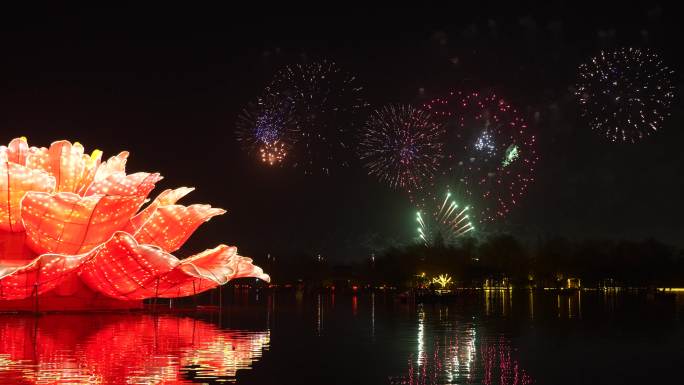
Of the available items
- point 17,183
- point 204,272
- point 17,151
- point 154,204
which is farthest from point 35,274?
point 154,204

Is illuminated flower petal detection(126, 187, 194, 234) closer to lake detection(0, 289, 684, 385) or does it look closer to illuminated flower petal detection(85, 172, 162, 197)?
illuminated flower petal detection(85, 172, 162, 197)

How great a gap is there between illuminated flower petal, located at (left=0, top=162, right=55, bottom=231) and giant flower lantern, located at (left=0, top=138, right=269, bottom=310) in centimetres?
4

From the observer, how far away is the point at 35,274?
30422 millimetres

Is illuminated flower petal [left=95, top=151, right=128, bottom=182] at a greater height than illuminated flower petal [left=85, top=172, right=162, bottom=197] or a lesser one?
greater

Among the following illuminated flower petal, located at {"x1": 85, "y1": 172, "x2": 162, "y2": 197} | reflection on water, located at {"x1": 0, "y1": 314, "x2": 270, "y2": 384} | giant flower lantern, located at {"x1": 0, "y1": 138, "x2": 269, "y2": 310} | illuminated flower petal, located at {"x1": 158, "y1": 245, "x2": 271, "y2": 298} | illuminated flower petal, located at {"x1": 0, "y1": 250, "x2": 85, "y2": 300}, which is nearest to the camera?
reflection on water, located at {"x1": 0, "y1": 314, "x2": 270, "y2": 384}

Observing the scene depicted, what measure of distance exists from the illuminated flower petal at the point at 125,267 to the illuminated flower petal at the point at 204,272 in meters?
0.69

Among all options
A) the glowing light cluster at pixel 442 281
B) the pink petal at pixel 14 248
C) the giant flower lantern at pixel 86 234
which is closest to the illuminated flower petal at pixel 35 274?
the giant flower lantern at pixel 86 234

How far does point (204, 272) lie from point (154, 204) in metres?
4.91

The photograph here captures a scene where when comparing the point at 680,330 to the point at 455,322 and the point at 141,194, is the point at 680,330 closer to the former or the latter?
the point at 455,322

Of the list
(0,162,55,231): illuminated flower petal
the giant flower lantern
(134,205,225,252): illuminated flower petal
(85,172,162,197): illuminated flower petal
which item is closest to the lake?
the giant flower lantern

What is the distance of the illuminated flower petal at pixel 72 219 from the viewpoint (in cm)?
2975

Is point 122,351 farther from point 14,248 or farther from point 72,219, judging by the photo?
point 14,248

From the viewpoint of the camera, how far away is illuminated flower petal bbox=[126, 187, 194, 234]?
34875 millimetres

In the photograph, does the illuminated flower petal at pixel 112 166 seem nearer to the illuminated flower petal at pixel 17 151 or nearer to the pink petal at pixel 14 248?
the illuminated flower petal at pixel 17 151
